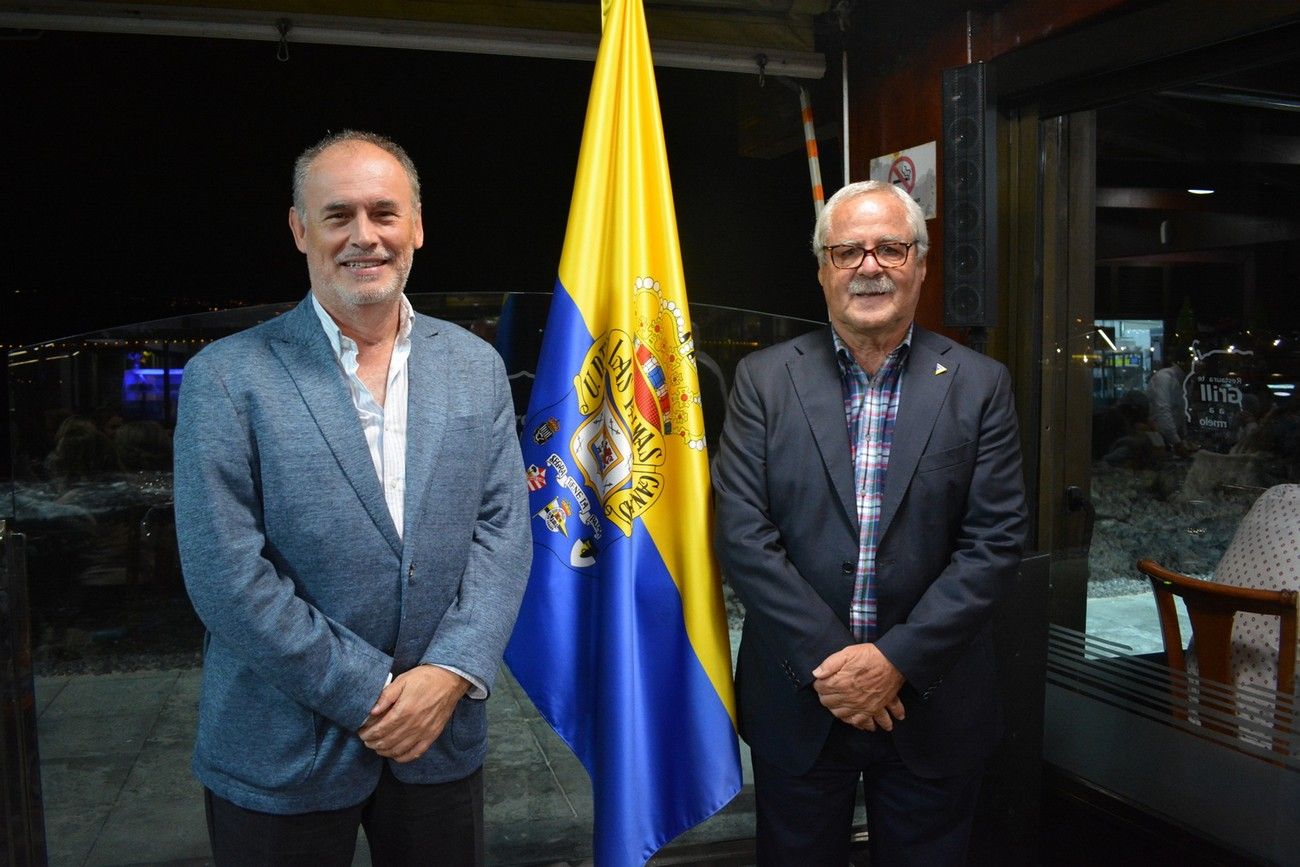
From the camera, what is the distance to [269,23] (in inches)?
106

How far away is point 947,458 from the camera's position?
5.94 ft

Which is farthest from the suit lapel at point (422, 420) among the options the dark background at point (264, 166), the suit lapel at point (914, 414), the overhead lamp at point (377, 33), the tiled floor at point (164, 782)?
the dark background at point (264, 166)

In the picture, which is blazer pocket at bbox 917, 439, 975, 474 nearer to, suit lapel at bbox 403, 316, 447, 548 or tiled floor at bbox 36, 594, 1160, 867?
suit lapel at bbox 403, 316, 447, 548

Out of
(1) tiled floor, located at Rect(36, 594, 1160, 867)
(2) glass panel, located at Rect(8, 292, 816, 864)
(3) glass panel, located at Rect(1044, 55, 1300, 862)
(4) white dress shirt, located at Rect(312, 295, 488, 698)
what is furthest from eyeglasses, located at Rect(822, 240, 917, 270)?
(1) tiled floor, located at Rect(36, 594, 1160, 867)

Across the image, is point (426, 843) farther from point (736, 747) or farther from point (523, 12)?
point (523, 12)

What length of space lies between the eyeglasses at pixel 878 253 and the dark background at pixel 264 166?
2.83 meters

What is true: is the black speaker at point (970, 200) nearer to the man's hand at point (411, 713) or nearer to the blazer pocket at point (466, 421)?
the blazer pocket at point (466, 421)

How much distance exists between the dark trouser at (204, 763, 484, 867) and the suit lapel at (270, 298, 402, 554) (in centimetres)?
44

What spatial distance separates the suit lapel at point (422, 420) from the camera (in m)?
1.55

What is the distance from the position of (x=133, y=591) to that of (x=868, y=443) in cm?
248

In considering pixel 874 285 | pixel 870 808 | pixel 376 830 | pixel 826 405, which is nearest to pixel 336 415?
pixel 376 830

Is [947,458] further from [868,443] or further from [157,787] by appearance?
[157,787]

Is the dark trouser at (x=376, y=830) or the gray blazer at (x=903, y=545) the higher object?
the gray blazer at (x=903, y=545)

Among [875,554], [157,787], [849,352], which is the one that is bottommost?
[157,787]
